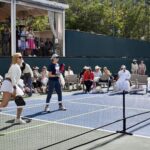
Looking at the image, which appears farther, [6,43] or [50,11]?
[50,11]

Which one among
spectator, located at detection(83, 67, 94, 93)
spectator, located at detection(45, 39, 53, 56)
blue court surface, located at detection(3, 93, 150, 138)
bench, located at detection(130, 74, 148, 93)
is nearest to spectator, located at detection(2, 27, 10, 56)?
spectator, located at detection(45, 39, 53, 56)

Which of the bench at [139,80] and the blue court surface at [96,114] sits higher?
the bench at [139,80]

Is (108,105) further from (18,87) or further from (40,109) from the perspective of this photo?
(18,87)

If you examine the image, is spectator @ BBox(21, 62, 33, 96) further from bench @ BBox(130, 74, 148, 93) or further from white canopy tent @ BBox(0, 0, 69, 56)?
bench @ BBox(130, 74, 148, 93)

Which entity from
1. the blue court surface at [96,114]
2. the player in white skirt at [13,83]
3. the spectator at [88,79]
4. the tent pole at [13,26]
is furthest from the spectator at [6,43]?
the player in white skirt at [13,83]

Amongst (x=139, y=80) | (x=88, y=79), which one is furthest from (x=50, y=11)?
(x=139, y=80)

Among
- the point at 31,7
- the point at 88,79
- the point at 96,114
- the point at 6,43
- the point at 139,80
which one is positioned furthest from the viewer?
the point at 31,7

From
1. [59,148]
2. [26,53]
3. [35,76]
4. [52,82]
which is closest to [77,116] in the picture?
[52,82]

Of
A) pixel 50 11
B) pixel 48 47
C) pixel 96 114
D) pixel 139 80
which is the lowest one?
pixel 96 114

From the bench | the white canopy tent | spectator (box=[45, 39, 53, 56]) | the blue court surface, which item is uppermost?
the white canopy tent

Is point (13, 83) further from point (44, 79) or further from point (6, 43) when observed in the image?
point (6, 43)

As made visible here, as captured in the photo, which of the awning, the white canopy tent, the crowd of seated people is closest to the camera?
the crowd of seated people

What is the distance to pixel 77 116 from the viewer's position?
11.7m

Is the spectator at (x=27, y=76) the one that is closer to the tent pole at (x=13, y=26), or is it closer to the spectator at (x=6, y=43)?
the tent pole at (x=13, y=26)
